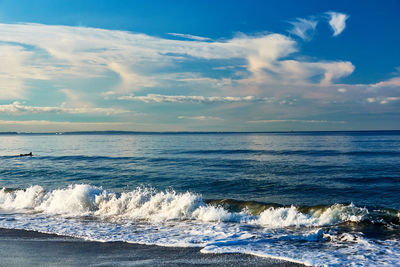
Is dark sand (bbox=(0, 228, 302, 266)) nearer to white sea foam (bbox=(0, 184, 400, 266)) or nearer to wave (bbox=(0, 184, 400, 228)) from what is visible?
white sea foam (bbox=(0, 184, 400, 266))

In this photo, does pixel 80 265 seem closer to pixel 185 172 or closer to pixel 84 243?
pixel 84 243

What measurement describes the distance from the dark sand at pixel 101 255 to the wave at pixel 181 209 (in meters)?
Result: 3.57

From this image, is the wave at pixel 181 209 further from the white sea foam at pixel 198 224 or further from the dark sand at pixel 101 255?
the dark sand at pixel 101 255

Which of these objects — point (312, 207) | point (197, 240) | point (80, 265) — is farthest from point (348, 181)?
point (80, 265)

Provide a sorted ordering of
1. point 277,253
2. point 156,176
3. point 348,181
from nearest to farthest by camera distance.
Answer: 1. point 277,253
2. point 348,181
3. point 156,176

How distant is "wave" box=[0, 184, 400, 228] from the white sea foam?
0.03 m

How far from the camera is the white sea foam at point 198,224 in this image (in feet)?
28.8

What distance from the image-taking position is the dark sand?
7860 millimetres

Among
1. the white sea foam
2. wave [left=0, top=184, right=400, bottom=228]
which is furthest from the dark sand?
wave [left=0, top=184, right=400, bottom=228]

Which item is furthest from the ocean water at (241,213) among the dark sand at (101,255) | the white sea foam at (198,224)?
the dark sand at (101,255)

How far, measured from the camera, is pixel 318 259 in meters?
8.05

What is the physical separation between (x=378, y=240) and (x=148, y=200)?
946cm

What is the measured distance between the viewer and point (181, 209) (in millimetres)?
13492

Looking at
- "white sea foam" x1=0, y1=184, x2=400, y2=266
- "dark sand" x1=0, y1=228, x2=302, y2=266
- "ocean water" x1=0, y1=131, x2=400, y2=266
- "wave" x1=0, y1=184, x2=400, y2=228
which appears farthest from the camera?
"wave" x1=0, y1=184, x2=400, y2=228
